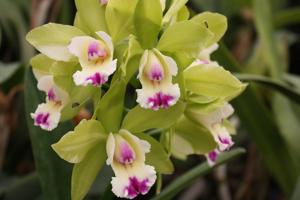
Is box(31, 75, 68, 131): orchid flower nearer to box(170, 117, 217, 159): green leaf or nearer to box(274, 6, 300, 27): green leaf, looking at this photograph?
box(170, 117, 217, 159): green leaf

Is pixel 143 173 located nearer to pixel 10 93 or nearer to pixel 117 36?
pixel 117 36

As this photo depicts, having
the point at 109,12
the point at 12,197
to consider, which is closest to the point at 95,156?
the point at 109,12

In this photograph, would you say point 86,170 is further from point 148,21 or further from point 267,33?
point 267,33

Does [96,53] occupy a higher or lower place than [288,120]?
higher

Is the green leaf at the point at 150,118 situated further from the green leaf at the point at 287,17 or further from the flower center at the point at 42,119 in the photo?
the green leaf at the point at 287,17

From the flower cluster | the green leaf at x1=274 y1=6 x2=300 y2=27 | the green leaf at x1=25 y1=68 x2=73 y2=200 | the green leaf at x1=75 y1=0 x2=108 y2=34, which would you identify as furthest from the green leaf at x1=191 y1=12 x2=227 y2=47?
the green leaf at x1=274 y1=6 x2=300 y2=27

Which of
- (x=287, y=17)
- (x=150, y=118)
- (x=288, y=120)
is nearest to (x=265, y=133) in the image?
(x=288, y=120)
